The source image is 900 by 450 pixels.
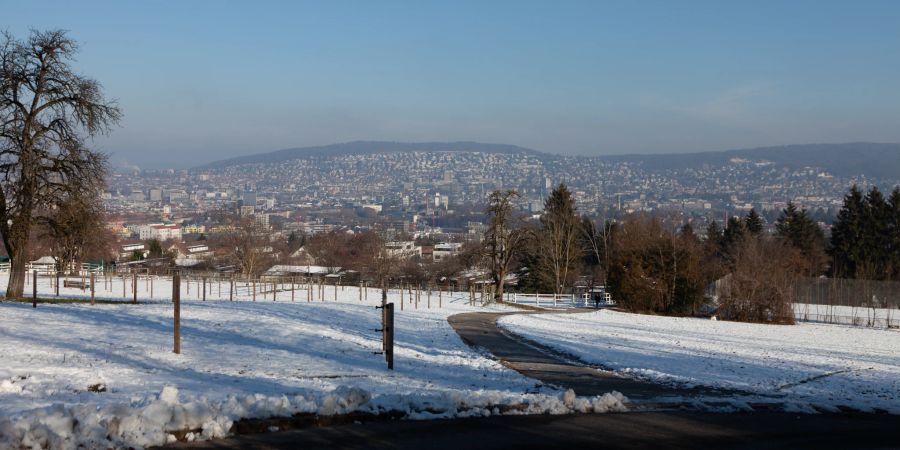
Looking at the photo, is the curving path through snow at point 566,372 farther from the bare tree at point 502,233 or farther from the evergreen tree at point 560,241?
the evergreen tree at point 560,241

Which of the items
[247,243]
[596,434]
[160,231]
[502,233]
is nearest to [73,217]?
[596,434]

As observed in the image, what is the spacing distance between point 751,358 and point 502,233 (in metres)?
36.8

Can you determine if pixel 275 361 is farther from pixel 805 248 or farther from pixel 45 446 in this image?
pixel 805 248

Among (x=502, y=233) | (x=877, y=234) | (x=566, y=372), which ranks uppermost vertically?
(x=502, y=233)

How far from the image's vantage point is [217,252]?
101 metres

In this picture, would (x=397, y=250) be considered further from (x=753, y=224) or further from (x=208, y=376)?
(x=208, y=376)

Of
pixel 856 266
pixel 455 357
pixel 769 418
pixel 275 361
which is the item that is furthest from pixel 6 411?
pixel 856 266

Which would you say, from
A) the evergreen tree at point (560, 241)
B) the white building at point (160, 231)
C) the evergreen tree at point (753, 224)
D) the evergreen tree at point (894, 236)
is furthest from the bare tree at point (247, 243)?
the white building at point (160, 231)

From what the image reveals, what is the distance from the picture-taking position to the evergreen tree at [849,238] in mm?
79125

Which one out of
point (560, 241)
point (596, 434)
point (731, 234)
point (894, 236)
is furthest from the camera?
point (731, 234)

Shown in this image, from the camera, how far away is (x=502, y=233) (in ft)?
200

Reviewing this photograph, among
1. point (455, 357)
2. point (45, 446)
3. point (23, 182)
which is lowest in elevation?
point (455, 357)

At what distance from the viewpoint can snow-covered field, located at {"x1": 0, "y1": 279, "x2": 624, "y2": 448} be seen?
874 cm

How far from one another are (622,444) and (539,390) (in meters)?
4.69
